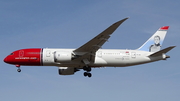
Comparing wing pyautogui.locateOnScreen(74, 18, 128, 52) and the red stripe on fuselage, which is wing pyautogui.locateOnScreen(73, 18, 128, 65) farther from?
the red stripe on fuselage

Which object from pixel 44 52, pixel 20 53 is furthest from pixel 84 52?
pixel 20 53

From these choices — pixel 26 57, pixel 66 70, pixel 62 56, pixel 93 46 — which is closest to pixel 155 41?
pixel 93 46

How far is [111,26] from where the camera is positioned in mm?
42312

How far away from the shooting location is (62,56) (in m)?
47.9

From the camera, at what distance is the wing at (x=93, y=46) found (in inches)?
1723

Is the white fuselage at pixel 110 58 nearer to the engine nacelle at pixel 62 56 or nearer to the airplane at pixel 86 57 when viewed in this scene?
the airplane at pixel 86 57

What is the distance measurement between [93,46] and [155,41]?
10500 millimetres

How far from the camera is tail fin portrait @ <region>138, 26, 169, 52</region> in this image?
52.5 meters

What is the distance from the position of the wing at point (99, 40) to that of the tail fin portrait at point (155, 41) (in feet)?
25.6

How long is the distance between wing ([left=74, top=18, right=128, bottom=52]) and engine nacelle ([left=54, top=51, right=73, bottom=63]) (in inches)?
48.7

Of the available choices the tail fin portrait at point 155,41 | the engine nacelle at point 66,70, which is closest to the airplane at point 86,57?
the tail fin portrait at point 155,41

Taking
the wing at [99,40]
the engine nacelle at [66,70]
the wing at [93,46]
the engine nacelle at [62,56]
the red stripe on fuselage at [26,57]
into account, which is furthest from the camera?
the engine nacelle at [66,70]

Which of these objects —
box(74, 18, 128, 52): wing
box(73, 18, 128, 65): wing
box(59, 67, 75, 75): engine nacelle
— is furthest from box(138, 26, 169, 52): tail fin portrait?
box(59, 67, 75, 75): engine nacelle

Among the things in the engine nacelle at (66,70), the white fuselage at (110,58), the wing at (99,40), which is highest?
the wing at (99,40)
